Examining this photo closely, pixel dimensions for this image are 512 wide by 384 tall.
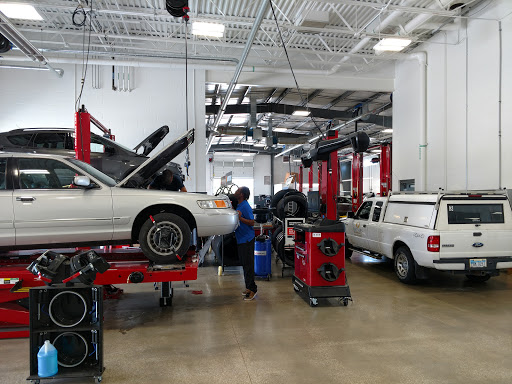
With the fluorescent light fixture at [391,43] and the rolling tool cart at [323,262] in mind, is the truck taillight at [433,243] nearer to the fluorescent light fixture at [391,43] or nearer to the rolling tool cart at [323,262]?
the rolling tool cart at [323,262]

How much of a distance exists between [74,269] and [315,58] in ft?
33.9

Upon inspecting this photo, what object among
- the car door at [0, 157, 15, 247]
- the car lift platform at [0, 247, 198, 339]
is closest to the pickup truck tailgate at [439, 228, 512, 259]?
the car lift platform at [0, 247, 198, 339]

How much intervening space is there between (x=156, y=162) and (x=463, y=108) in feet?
25.8

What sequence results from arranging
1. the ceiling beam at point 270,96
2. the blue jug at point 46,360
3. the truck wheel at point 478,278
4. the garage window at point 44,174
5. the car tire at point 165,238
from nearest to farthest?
the blue jug at point 46,360 → the garage window at point 44,174 → the car tire at point 165,238 → the truck wheel at point 478,278 → the ceiling beam at point 270,96

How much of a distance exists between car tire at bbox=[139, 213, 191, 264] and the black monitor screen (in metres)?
4.18

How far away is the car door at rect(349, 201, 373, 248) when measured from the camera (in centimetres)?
788

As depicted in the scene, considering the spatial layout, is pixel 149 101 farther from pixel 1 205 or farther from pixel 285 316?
pixel 285 316

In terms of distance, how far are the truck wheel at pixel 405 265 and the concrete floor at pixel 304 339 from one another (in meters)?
0.20

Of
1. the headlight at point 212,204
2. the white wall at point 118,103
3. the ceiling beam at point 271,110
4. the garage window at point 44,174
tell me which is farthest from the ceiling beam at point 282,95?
the garage window at point 44,174

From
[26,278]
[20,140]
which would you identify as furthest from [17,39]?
[26,278]

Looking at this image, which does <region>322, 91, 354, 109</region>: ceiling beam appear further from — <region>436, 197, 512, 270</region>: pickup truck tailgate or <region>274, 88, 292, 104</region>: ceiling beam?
<region>436, 197, 512, 270</region>: pickup truck tailgate

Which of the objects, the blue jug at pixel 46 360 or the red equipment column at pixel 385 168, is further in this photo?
the red equipment column at pixel 385 168

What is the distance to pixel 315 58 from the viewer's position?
1147 centimetres

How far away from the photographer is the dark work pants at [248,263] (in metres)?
5.52
